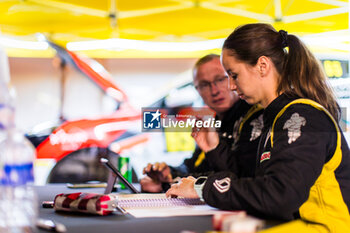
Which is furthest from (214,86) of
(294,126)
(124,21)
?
(124,21)

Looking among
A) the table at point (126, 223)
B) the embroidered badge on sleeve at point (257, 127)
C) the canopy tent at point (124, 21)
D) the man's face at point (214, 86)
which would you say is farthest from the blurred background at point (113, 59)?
the table at point (126, 223)

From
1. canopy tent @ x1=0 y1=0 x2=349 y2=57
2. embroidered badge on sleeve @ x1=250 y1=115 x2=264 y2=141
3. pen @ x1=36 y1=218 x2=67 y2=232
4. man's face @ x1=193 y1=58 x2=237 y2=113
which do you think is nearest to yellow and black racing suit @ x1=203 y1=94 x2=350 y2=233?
pen @ x1=36 y1=218 x2=67 y2=232

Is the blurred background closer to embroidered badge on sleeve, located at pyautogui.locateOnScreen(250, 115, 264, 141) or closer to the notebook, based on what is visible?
→ embroidered badge on sleeve, located at pyautogui.locateOnScreen(250, 115, 264, 141)

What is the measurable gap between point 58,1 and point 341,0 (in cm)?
239

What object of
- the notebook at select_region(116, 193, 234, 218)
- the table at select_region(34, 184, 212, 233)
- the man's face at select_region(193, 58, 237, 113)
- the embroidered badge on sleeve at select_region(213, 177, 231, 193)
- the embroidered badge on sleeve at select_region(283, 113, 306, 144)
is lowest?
the notebook at select_region(116, 193, 234, 218)

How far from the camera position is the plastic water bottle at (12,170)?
0.77 metres

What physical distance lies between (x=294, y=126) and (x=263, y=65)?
9.7 inches

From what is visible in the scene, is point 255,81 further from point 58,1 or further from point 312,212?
point 58,1

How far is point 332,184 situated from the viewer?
38.9 inches

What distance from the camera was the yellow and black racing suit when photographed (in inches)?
34.4

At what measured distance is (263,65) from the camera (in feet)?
3.71

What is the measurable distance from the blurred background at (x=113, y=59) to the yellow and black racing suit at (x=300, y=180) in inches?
71.0

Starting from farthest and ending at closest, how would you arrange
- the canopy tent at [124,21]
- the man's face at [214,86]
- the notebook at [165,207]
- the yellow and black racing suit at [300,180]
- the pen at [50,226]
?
the canopy tent at [124,21]
the man's face at [214,86]
the notebook at [165,207]
the yellow and black racing suit at [300,180]
the pen at [50,226]

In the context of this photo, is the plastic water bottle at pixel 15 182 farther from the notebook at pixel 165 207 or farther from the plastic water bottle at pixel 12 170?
the notebook at pixel 165 207
